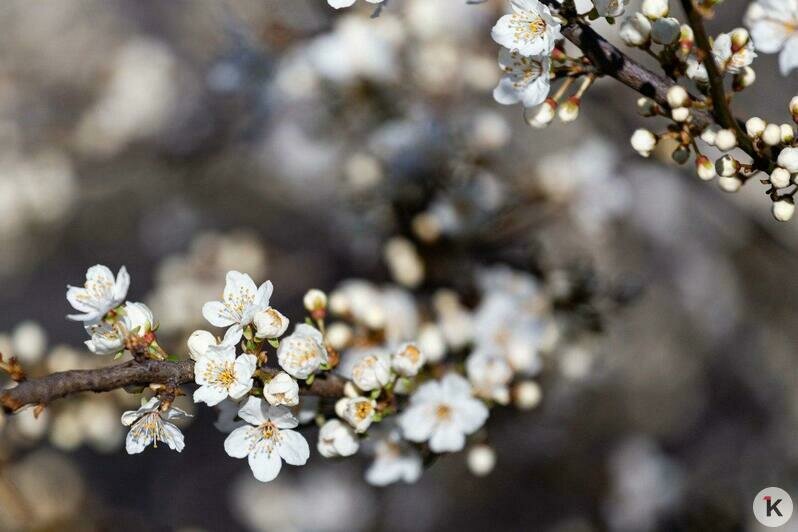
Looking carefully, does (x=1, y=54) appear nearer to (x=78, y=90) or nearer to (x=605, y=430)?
(x=78, y=90)

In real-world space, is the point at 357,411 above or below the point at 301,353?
below

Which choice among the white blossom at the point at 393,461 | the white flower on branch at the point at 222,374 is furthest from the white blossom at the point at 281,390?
the white blossom at the point at 393,461

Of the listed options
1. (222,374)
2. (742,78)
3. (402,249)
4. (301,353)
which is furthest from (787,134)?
(402,249)

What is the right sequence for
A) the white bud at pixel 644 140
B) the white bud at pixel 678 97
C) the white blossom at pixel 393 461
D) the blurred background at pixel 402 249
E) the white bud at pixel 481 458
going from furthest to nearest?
the blurred background at pixel 402 249 → the white bud at pixel 481 458 → the white blossom at pixel 393 461 → the white bud at pixel 644 140 → the white bud at pixel 678 97

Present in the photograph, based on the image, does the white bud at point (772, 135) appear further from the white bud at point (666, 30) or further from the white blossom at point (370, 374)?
the white blossom at point (370, 374)

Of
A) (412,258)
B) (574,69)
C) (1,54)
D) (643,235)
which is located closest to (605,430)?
(643,235)

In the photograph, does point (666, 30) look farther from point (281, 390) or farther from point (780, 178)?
point (281, 390)
